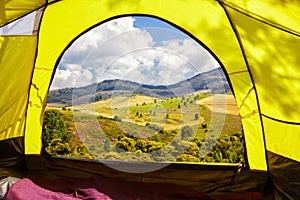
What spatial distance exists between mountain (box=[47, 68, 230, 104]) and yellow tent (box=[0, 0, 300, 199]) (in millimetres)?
175

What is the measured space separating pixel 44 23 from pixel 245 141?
5.43 ft

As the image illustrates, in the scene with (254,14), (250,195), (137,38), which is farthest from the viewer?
(137,38)

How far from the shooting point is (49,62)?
277cm

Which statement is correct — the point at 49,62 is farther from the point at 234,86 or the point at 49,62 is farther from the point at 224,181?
the point at 224,181

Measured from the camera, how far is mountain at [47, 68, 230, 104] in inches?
113

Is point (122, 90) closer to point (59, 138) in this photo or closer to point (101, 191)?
point (59, 138)

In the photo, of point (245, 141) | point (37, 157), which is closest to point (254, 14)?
point (245, 141)

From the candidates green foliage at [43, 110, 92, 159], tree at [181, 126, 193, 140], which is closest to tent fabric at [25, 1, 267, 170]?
green foliage at [43, 110, 92, 159]

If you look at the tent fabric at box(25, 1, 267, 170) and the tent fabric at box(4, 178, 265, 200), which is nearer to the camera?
the tent fabric at box(4, 178, 265, 200)

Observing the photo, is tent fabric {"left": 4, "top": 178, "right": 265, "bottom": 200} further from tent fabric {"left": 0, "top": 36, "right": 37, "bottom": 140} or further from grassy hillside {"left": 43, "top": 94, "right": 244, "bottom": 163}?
tent fabric {"left": 0, "top": 36, "right": 37, "bottom": 140}

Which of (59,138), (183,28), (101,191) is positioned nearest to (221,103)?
(183,28)

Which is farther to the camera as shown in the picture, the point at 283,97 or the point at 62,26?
the point at 62,26

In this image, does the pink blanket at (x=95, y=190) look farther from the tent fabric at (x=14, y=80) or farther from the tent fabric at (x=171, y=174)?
the tent fabric at (x=14, y=80)

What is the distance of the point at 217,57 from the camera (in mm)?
2686
